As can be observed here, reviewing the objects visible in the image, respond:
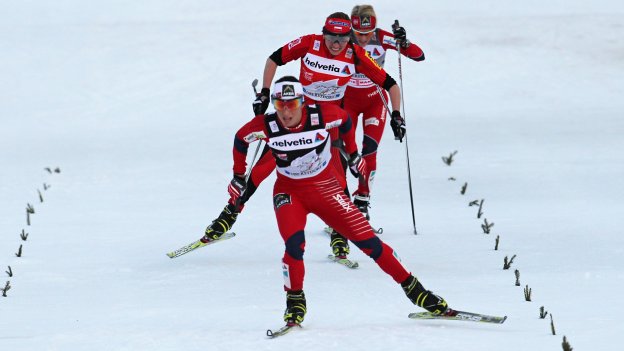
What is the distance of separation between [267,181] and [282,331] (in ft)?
23.6

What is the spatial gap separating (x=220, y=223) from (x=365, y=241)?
278 cm

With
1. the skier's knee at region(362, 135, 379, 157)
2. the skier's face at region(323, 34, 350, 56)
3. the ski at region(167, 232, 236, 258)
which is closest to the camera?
the skier's face at region(323, 34, 350, 56)

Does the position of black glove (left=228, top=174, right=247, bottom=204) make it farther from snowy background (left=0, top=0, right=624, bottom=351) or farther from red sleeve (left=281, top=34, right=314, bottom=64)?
red sleeve (left=281, top=34, right=314, bottom=64)

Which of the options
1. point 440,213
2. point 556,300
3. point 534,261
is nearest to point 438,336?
point 556,300

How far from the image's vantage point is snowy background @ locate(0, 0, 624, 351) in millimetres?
7625

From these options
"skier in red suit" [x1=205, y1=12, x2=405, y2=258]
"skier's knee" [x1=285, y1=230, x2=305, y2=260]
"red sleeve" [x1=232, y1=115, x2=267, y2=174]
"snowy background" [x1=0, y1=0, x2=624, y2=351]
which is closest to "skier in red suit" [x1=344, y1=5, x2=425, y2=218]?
"skier in red suit" [x1=205, y1=12, x2=405, y2=258]

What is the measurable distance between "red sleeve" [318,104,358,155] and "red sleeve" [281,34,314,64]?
5.96ft

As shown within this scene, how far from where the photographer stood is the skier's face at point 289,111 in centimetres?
735

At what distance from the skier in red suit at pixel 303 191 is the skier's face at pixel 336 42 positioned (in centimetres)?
164

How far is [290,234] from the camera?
729 centimetres

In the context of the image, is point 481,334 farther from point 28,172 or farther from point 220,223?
point 28,172

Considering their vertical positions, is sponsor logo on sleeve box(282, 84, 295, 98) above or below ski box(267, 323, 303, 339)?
above

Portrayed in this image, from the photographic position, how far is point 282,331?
704cm

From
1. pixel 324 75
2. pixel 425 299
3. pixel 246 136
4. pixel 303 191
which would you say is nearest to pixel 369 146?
pixel 324 75
